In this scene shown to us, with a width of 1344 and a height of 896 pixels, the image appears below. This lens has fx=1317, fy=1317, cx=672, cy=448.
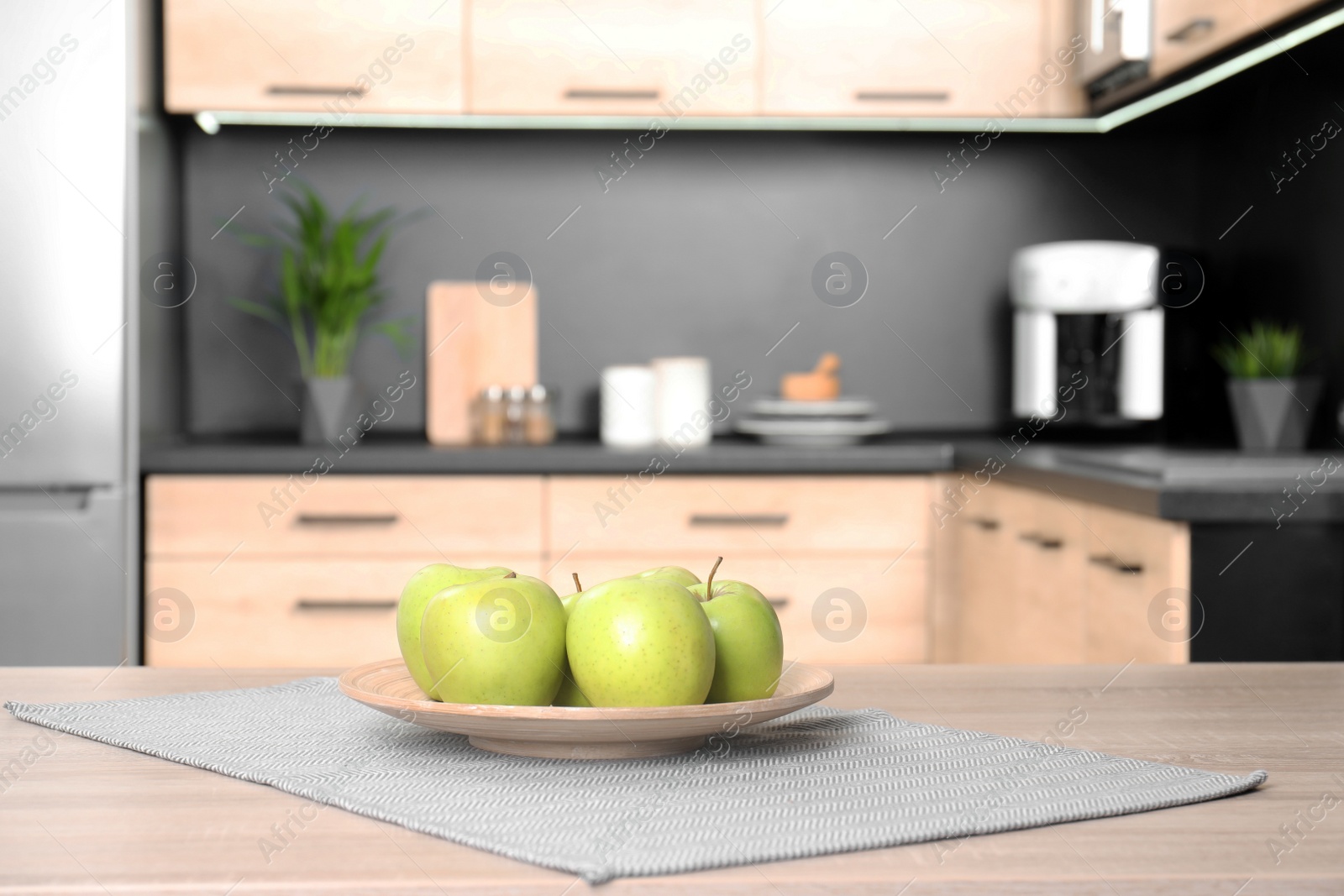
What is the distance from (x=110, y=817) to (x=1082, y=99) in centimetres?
257

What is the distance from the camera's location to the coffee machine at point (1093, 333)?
2.57m

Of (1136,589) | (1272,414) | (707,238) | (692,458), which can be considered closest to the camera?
(1136,589)

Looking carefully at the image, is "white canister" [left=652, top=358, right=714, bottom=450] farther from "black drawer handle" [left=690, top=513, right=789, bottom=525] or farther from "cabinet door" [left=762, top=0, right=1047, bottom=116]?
"cabinet door" [left=762, top=0, right=1047, bottom=116]

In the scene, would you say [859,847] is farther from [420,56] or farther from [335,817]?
[420,56]

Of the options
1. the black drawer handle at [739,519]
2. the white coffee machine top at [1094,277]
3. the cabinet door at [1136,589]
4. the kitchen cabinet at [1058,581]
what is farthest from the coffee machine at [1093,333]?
the cabinet door at [1136,589]

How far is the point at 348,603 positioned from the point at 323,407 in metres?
0.44

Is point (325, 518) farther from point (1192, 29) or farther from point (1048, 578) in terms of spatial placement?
point (1192, 29)

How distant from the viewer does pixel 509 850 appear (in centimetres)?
51

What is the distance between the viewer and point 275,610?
2404 mm

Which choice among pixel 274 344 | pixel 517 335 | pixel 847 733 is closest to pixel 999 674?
pixel 847 733

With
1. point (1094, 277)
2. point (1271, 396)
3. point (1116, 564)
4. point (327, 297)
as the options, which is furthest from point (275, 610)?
point (1271, 396)

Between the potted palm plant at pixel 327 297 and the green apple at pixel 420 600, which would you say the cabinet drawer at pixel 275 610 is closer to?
the potted palm plant at pixel 327 297

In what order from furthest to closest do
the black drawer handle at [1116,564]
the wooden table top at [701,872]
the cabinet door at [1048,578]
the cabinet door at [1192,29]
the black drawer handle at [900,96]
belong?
the black drawer handle at [900,96] → the cabinet door at [1192,29] → the cabinet door at [1048,578] → the black drawer handle at [1116,564] → the wooden table top at [701,872]

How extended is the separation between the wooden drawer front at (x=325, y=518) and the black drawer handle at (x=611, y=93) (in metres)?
0.83
